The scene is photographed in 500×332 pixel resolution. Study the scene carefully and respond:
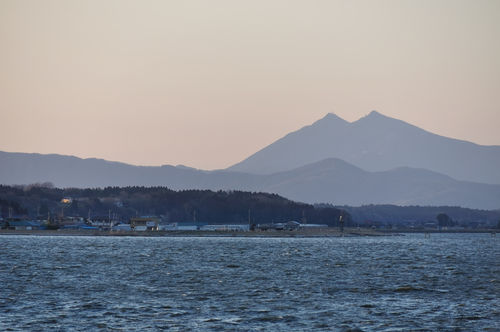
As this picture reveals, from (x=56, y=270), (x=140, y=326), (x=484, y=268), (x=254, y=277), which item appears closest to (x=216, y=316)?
(x=140, y=326)

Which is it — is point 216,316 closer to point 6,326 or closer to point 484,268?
point 6,326

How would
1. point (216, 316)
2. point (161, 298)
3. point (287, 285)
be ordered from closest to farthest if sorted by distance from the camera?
point (216, 316)
point (161, 298)
point (287, 285)

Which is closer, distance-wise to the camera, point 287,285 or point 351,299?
point 351,299

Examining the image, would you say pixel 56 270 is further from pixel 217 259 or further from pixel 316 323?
pixel 316 323

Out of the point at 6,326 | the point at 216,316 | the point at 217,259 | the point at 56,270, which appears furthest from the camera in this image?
the point at 217,259

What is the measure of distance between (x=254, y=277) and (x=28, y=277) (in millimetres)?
25279

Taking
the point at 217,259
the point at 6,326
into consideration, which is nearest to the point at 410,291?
the point at 6,326

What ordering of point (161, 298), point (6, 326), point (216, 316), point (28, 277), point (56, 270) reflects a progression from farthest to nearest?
point (56, 270) → point (28, 277) → point (161, 298) → point (216, 316) → point (6, 326)

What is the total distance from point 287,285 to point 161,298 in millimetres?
16946

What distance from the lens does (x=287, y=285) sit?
80.0 metres

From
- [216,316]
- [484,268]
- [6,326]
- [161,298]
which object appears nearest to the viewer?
[6,326]

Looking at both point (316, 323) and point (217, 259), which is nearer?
point (316, 323)

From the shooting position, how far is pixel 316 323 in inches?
2131

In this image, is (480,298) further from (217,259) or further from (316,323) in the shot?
(217,259)
